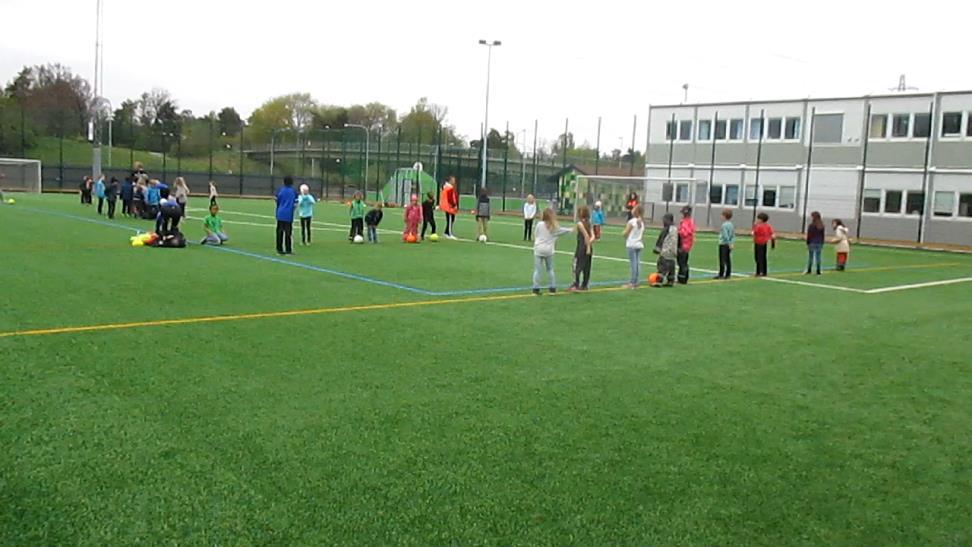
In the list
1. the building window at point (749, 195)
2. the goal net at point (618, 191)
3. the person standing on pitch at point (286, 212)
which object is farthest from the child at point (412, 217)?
the building window at point (749, 195)

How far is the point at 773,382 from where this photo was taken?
7812 millimetres

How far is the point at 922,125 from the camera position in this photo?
35625 mm

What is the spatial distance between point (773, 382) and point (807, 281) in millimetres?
10132

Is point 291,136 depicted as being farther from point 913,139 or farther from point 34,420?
point 34,420

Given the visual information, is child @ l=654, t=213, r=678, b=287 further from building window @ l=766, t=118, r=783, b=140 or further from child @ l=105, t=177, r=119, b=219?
building window @ l=766, t=118, r=783, b=140

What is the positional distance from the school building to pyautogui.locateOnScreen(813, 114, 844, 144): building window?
0.15ft

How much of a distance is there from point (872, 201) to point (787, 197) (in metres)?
4.11

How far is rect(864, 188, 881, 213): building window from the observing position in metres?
36.9

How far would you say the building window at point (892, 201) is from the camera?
36.1 metres

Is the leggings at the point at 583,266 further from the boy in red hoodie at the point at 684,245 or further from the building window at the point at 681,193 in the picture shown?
the building window at the point at 681,193

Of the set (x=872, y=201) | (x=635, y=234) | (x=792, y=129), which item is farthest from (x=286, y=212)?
(x=792, y=129)

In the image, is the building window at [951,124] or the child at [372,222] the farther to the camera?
the building window at [951,124]

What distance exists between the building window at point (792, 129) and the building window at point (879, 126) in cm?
372

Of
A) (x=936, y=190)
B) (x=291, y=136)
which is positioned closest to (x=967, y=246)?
(x=936, y=190)
